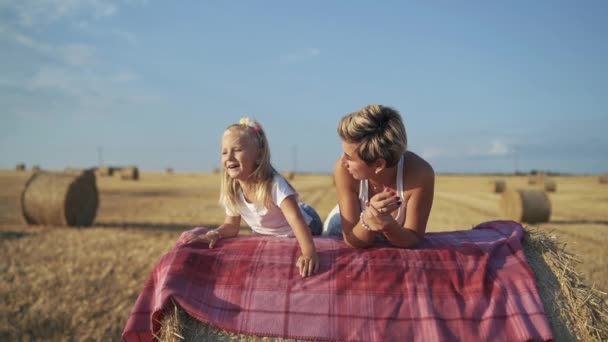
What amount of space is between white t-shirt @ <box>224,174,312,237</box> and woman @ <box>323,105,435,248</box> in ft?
1.56

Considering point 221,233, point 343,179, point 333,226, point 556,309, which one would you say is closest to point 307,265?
point 343,179

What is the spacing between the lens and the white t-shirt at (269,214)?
3641 millimetres

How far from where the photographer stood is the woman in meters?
2.98

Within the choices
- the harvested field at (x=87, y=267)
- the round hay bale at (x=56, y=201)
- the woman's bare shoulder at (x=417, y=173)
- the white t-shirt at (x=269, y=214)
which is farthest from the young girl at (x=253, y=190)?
the round hay bale at (x=56, y=201)

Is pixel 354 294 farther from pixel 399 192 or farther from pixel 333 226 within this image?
pixel 333 226

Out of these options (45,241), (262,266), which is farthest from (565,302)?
(45,241)

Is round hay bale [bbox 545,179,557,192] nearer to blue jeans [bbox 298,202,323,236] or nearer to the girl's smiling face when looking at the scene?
blue jeans [bbox 298,202,323,236]

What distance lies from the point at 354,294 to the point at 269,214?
102 cm

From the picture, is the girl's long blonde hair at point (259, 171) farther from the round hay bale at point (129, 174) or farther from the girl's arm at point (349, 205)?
the round hay bale at point (129, 174)

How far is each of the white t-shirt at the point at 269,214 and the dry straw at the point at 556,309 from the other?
99 cm

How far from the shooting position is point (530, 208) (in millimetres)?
14930

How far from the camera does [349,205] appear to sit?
134 inches

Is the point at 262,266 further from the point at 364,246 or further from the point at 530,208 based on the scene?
the point at 530,208

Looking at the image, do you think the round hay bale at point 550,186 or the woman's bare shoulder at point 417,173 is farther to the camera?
the round hay bale at point 550,186
